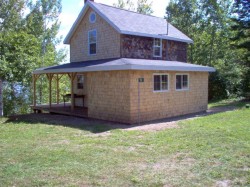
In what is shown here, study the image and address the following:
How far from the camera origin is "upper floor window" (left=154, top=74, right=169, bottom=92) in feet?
42.2

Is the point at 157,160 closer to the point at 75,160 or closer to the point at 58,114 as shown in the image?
the point at 75,160

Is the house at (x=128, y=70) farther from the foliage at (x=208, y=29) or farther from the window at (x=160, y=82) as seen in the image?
the foliage at (x=208, y=29)

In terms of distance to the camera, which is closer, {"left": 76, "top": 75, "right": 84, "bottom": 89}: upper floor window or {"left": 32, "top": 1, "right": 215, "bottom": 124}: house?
{"left": 32, "top": 1, "right": 215, "bottom": 124}: house

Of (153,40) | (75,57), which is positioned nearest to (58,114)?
(75,57)

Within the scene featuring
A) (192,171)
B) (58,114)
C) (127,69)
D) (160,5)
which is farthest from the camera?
(160,5)

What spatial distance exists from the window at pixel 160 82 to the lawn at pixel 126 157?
3.10 meters

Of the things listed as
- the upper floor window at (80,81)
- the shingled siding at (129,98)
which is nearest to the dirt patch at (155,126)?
the shingled siding at (129,98)

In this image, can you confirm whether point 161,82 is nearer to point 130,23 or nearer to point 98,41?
point 130,23

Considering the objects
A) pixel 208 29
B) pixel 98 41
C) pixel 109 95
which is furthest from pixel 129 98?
pixel 208 29

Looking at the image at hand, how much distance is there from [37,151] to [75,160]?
1.32m

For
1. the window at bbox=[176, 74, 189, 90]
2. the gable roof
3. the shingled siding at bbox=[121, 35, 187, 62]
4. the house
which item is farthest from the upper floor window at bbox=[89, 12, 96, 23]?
the window at bbox=[176, 74, 189, 90]

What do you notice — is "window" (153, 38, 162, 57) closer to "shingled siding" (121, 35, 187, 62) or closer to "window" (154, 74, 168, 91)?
"shingled siding" (121, 35, 187, 62)

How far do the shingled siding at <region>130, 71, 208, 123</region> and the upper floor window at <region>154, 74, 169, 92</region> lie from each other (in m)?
0.22

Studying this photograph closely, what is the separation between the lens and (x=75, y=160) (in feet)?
20.5
